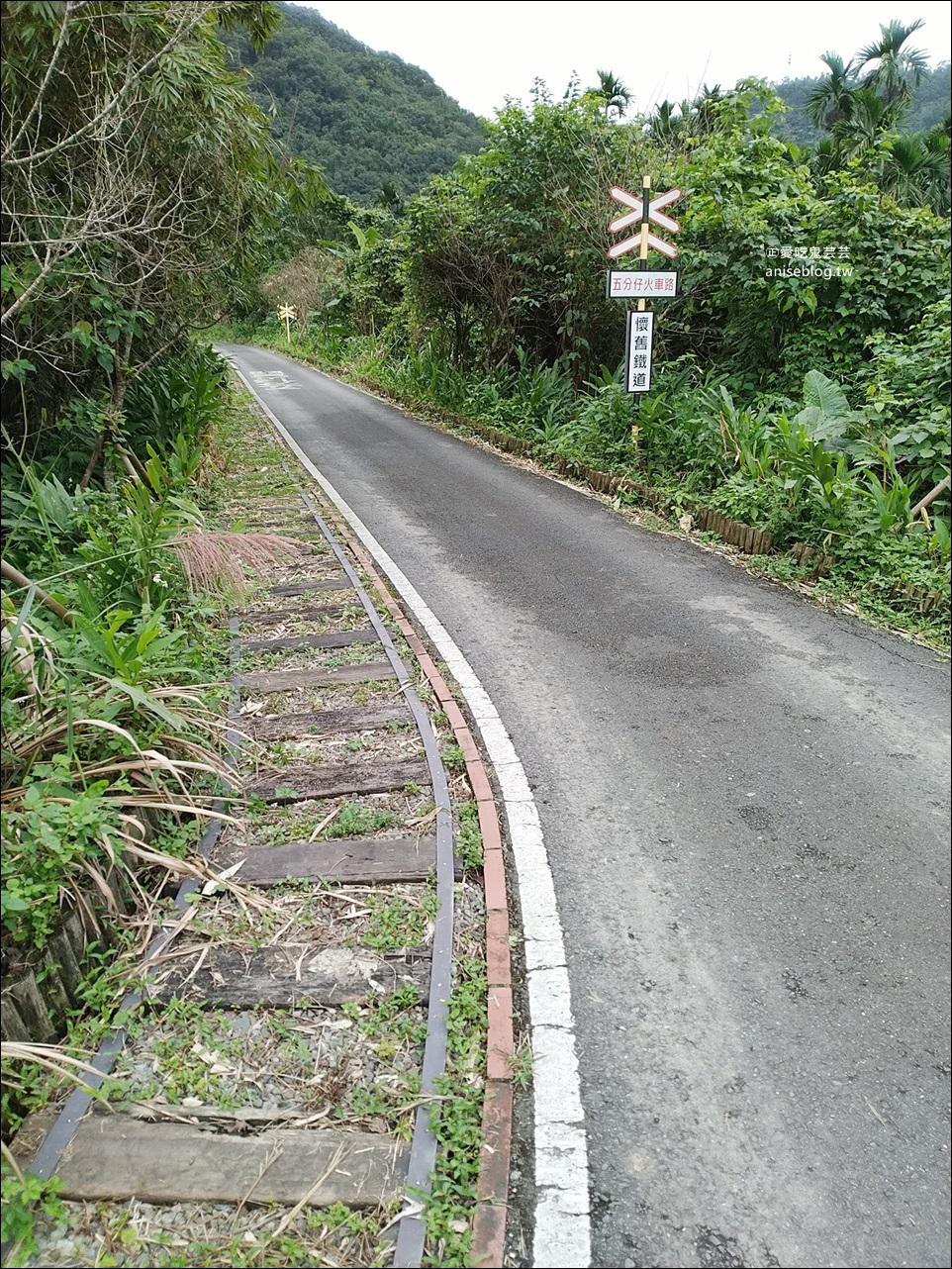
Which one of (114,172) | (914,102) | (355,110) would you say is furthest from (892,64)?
(114,172)

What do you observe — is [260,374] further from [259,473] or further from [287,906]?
[287,906]

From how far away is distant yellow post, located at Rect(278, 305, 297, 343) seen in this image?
117 feet

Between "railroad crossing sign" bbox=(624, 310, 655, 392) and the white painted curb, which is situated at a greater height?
"railroad crossing sign" bbox=(624, 310, 655, 392)

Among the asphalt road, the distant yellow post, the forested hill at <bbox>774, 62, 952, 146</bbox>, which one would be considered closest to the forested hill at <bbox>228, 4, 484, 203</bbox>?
the distant yellow post

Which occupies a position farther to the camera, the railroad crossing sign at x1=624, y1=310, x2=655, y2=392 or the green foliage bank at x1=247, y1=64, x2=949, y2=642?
the railroad crossing sign at x1=624, y1=310, x2=655, y2=392

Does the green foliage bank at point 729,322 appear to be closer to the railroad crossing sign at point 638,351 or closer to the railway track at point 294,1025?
the railroad crossing sign at point 638,351

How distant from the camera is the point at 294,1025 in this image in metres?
2.67

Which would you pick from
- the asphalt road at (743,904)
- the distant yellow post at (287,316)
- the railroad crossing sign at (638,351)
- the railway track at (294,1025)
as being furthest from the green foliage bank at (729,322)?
the distant yellow post at (287,316)

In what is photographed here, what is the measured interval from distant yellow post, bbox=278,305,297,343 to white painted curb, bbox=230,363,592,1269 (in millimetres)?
34606

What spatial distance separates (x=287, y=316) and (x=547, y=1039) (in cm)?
3723

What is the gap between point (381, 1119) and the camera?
2.37 meters

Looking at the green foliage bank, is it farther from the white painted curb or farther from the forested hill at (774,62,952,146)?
the forested hill at (774,62,952,146)

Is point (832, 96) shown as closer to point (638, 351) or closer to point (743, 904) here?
point (638, 351)

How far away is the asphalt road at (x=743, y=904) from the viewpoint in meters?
2.08
